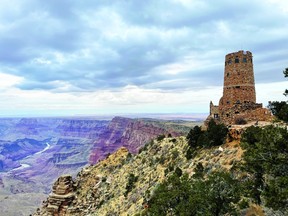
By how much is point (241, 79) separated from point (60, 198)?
33233mm

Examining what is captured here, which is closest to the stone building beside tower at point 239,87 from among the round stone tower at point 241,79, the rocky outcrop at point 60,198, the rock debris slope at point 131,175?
the round stone tower at point 241,79

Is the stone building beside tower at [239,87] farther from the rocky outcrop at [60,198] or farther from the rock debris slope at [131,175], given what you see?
the rocky outcrop at [60,198]

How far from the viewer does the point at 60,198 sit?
4675cm

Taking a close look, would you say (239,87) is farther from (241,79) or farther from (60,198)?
(60,198)

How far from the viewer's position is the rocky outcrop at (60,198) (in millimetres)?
46344

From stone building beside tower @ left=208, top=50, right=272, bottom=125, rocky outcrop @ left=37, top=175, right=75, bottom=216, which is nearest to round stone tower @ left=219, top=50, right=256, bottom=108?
stone building beside tower @ left=208, top=50, right=272, bottom=125

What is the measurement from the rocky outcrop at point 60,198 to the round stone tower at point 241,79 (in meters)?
29.9

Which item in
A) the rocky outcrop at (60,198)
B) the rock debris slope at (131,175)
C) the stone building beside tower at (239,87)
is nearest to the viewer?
the rock debris slope at (131,175)

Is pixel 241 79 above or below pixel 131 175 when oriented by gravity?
above

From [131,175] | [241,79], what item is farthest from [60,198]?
[241,79]

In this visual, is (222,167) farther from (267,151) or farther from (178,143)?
(178,143)

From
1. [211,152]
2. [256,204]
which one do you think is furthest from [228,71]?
[256,204]

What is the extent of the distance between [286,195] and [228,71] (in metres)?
25.4

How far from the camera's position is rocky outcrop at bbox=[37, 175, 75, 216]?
46344 mm
